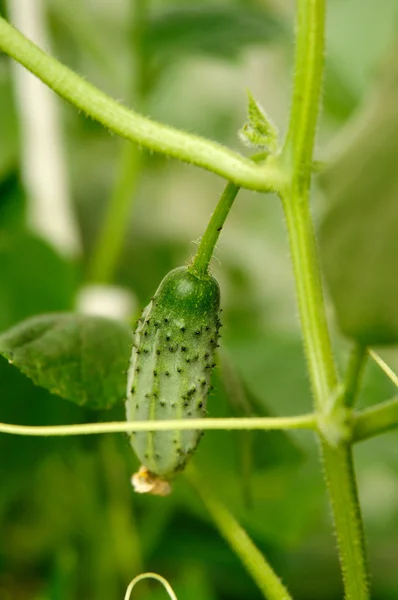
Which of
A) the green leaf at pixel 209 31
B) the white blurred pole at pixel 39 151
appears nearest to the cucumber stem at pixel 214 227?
the green leaf at pixel 209 31

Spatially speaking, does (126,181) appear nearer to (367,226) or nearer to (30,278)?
(30,278)

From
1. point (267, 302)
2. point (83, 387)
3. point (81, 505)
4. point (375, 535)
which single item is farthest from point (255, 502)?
point (267, 302)

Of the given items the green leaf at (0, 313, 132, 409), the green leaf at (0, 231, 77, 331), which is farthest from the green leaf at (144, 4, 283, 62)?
the green leaf at (0, 313, 132, 409)

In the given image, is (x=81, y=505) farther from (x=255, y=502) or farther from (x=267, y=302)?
(x=267, y=302)

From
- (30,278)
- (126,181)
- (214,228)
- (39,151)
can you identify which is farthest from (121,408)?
(39,151)

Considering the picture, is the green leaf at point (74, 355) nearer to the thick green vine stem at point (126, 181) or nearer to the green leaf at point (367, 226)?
the green leaf at point (367, 226)
